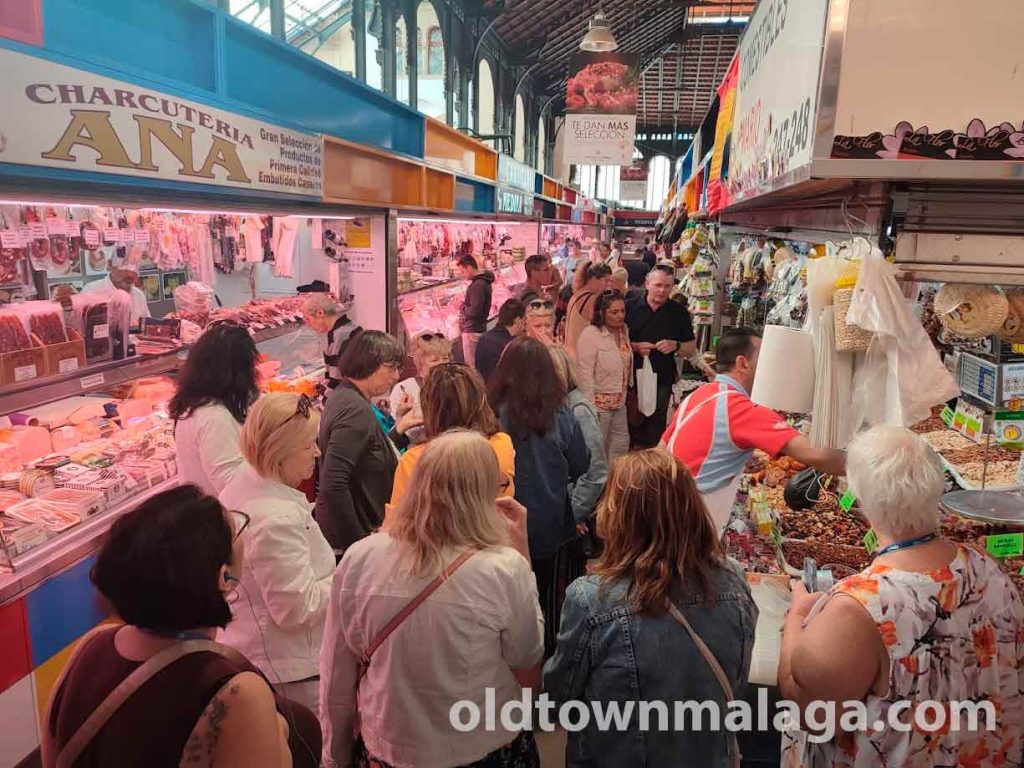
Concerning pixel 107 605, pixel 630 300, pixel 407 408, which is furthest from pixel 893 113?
pixel 630 300

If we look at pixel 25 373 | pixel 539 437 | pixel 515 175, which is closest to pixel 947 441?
pixel 539 437

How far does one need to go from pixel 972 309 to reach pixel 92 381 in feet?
12.3

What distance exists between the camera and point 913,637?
185 centimetres

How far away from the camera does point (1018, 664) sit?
1.96 meters

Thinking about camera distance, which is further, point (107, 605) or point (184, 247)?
point (184, 247)

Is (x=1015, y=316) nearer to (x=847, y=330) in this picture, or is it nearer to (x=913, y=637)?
(x=847, y=330)

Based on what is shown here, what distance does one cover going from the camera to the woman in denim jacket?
186cm

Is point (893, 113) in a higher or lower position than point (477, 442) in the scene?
higher

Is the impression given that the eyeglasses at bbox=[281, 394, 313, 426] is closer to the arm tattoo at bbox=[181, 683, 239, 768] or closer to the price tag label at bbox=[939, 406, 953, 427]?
the arm tattoo at bbox=[181, 683, 239, 768]

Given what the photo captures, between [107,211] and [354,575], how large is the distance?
10.7 feet

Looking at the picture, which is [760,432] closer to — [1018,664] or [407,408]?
[1018,664]

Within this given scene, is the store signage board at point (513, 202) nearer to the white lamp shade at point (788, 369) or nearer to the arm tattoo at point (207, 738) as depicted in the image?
the white lamp shade at point (788, 369)

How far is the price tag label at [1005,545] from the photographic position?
2723 mm

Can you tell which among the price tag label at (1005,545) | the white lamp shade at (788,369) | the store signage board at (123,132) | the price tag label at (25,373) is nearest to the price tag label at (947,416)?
the price tag label at (1005,545)
